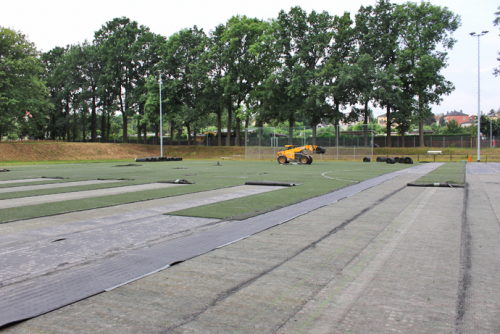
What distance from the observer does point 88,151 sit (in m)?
50.0

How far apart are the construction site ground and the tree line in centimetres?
3958

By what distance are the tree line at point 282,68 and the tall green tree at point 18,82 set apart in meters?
0.12

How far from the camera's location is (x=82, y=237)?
589 cm

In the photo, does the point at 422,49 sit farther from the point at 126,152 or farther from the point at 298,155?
the point at 126,152

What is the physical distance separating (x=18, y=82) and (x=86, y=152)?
496 inches

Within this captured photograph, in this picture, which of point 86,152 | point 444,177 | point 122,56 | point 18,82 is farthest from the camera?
point 122,56

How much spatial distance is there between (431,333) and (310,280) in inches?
52.7

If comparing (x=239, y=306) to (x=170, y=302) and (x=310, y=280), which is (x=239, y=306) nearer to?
(x=170, y=302)

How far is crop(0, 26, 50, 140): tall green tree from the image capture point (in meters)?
46.1

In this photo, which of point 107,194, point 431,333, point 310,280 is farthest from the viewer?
point 107,194

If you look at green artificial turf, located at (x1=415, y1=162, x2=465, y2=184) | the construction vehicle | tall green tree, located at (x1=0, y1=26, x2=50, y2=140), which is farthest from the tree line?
green artificial turf, located at (x1=415, y1=162, x2=465, y2=184)

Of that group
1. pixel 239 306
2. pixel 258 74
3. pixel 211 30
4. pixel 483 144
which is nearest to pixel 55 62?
pixel 211 30

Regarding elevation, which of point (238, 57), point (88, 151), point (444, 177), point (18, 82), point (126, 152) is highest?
Result: point (238, 57)

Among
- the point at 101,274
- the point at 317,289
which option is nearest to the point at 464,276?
the point at 317,289
